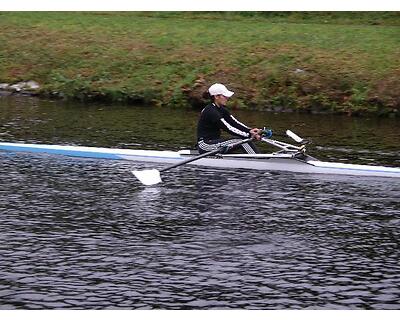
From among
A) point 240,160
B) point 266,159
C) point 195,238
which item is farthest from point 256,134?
point 195,238

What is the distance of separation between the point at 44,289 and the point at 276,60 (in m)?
26.7

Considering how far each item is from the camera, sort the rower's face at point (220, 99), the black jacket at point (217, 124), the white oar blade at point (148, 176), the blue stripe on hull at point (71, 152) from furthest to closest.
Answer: the blue stripe on hull at point (71, 152), the rower's face at point (220, 99), the black jacket at point (217, 124), the white oar blade at point (148, 176)

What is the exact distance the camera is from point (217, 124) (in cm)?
2062

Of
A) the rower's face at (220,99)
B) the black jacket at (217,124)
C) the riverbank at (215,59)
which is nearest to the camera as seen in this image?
the black jacket at (217,124)

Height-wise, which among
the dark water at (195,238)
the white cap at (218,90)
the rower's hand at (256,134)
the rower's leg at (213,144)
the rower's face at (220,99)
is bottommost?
the dark water at (195,238)

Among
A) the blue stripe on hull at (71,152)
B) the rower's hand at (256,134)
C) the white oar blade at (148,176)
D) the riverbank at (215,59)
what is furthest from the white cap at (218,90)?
the riverbank at (215,59)

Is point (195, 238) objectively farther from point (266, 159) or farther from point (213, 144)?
point (213, 144)

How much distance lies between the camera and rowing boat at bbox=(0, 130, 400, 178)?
64.5ft

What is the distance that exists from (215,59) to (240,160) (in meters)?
18.3

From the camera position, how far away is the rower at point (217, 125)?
20.3 m

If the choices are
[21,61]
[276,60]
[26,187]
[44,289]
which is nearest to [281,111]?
→ [276,60]

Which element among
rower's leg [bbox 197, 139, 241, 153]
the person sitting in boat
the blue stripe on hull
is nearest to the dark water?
the blue stripe on hull

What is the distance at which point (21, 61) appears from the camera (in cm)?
4072

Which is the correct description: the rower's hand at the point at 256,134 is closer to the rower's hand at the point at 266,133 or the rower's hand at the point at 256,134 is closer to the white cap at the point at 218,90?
the rower's hand at the point at 266,133
